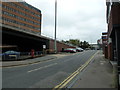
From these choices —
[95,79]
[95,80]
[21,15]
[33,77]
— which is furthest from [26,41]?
[21,15]

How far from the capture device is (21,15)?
85.0 metres

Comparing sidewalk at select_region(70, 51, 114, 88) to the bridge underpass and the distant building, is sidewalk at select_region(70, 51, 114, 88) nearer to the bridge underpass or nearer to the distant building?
the bridge underpass

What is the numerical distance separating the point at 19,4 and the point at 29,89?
8531cm

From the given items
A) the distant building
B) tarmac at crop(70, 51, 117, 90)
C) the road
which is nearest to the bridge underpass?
the road

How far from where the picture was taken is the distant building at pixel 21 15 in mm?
73344

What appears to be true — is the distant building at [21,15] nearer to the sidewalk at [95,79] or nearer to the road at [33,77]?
the road at [33,77]

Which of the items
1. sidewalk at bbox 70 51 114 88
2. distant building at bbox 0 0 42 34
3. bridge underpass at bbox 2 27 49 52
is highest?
distant building at bbox 0 0 42 34

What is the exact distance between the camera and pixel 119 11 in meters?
12.2

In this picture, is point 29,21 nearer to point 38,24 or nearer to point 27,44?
point 38,24

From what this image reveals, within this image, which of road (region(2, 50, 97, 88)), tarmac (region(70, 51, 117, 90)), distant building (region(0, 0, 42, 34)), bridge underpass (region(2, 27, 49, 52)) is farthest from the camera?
distant building (region(0, 0, 42, 34))

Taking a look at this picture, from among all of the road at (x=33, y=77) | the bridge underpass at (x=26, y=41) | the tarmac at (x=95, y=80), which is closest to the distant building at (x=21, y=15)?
the bridge underpass at (x=26, y=41)

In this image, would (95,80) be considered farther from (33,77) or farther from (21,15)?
(21,15)

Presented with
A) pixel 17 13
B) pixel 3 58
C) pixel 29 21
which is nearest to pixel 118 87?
pixel 3 58

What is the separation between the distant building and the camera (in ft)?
241
